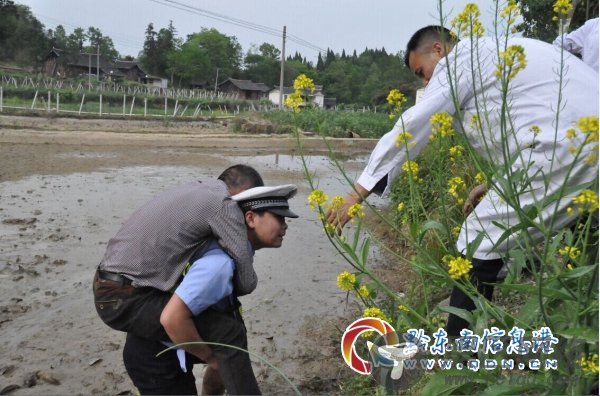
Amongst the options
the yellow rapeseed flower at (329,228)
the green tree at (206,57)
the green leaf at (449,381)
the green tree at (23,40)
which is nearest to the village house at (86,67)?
the green tree at (23,40)

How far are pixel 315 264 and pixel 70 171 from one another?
687cm

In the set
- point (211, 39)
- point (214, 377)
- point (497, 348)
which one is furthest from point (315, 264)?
point (211, 39)

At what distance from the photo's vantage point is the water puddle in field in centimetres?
330

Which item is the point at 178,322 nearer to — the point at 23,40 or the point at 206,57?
the point at 23,40

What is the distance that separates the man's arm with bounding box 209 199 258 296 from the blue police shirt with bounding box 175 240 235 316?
35 mm

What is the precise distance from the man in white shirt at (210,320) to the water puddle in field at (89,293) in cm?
26

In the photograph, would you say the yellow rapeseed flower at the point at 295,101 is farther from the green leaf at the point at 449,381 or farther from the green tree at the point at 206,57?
the green tree at the point at 206,57

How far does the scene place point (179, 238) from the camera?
2.12m

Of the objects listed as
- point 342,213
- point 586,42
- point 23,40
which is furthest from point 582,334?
point 23,40

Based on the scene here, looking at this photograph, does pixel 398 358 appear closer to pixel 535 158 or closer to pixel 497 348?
pixel 497 348

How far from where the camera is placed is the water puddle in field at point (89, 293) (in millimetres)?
3303

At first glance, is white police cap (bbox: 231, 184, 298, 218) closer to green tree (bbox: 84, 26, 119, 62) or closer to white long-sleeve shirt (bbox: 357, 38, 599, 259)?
white long-sleeve shirt (bbox: 357, 38, 599, 259)

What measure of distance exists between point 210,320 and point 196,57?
8258 cm

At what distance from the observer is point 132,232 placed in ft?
7.18
